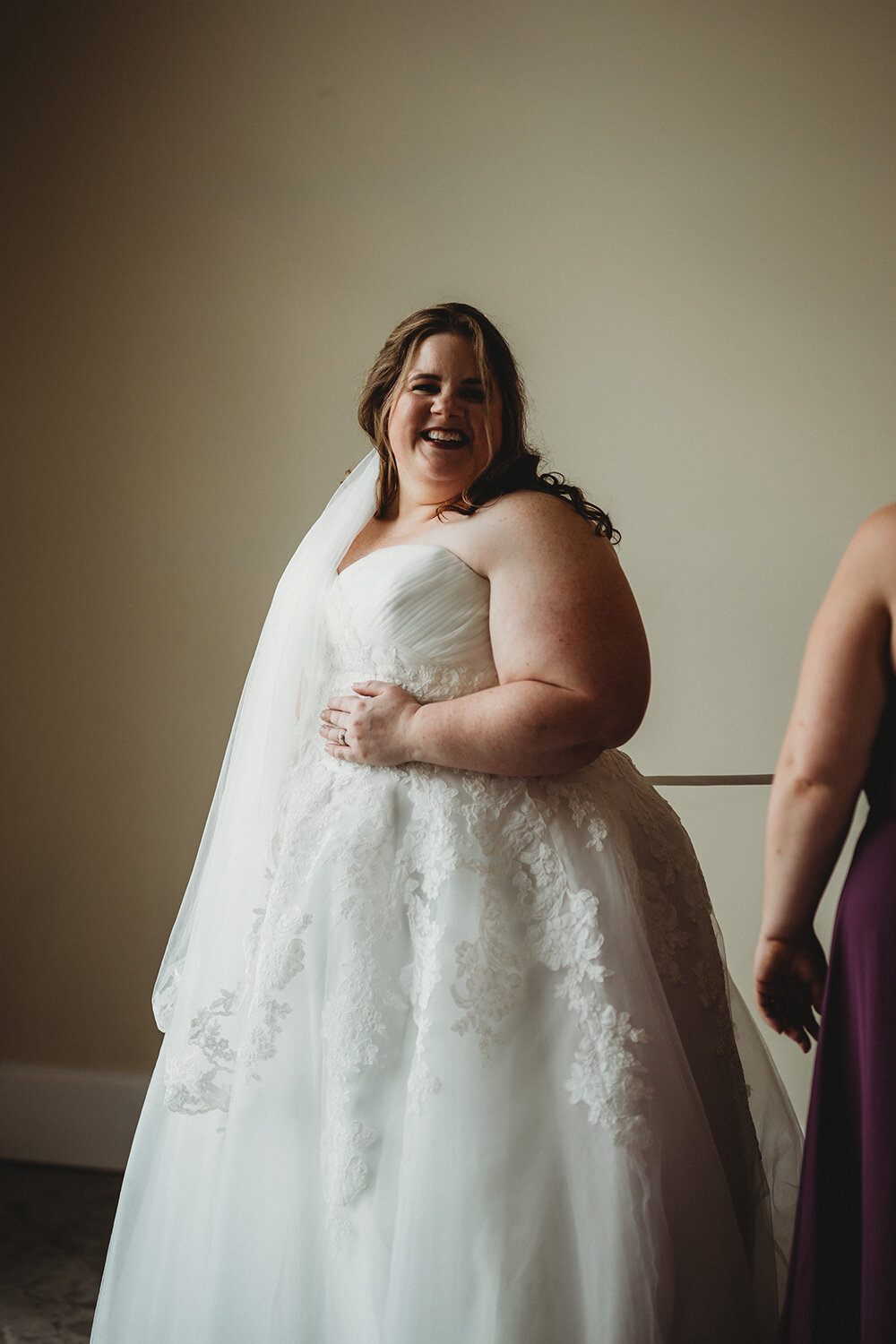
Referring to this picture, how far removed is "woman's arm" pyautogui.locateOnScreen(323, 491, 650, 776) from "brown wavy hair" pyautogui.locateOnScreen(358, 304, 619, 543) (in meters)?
0.10

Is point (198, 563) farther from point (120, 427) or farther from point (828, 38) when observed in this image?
point (828, 38)

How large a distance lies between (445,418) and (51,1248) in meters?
1.84

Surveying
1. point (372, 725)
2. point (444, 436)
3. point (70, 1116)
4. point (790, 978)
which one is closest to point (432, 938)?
point (372, 725)

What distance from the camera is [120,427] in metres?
2.64

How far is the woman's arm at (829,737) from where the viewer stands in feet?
3.35

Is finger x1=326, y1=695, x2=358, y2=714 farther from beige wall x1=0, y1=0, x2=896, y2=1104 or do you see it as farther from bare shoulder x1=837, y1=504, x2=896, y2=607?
beige wall x1=0, y1=0, x2=896, y2=1104

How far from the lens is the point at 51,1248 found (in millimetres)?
2082

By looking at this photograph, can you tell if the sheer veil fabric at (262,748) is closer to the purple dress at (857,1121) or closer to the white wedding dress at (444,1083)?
the white wedding dress at (444,1083)

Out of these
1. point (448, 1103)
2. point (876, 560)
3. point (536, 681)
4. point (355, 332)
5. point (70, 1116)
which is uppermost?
point (355, 332)

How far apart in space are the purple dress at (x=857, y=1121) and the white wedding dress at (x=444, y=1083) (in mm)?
202

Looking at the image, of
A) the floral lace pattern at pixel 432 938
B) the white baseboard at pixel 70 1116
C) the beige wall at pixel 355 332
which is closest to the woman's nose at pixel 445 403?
the floral lace pattern at pixel 432 938

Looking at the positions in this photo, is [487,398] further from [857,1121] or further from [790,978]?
[857,1121]

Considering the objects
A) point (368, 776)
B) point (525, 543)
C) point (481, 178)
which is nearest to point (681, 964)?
point (368, 776)

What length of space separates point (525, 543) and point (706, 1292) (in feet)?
3.27
